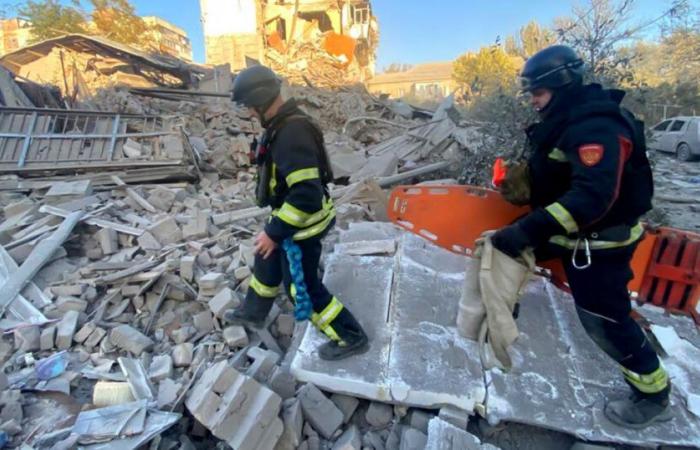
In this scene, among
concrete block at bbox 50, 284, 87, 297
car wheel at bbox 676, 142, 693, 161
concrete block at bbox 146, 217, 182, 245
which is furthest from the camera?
car wheel at bbox 676, 142, 693, 161

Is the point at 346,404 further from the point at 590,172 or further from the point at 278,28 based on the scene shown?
the point at 278,28

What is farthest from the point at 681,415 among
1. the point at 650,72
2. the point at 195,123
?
the point at 650,72

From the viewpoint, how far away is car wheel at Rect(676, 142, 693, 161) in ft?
42.1

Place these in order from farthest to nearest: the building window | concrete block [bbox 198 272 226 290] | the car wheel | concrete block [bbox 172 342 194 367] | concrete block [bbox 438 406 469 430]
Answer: the building window, the car wheel, concrete block [bbox 198 272 226 290], concrete block [bbox 172 342 194 367], concrete block [bbox 438 406 469 430]

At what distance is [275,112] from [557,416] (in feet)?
7.21

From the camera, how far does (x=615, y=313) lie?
2.01 metres

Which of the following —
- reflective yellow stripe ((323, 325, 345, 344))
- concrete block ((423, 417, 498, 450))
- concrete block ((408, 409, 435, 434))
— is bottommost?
concrete block ((408, 409, 435, 434))

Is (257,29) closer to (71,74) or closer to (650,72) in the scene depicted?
(71,74)

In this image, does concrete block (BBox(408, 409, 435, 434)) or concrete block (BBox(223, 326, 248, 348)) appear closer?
concrete block (BBox(408, 409, 435, 434))

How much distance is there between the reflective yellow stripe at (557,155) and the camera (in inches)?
76.1

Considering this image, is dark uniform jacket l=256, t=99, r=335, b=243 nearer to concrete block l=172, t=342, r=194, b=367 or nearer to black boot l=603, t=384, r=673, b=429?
concrete block l=172, t=342, r=194, b=367

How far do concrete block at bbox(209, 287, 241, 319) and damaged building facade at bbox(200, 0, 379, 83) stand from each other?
62.2ft

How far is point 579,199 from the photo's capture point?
179 centimetres

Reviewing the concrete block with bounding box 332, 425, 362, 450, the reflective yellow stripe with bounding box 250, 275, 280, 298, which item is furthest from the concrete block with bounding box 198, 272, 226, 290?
the concrete block with bounding box 332, 425, 362, 450
